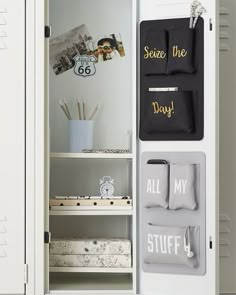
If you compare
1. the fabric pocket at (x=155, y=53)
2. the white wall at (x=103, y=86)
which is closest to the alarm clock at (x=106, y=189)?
the white wall at (x=103, y=86)

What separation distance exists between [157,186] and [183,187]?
0.33ft

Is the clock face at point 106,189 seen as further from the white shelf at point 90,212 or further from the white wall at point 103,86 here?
the white wall at point 103,86

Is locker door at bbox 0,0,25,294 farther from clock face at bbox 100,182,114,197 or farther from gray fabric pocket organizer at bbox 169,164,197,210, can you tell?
gray fabric pocket organizer at bbox 169,164,197,210

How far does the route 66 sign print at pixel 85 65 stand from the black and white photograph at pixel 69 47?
0.02 metres

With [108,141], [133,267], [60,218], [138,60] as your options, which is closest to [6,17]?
[138,60]

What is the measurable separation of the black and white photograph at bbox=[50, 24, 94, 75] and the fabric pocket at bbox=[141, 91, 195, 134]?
0.52 metres

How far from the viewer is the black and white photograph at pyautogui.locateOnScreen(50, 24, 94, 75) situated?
260cm

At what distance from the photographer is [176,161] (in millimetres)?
2230

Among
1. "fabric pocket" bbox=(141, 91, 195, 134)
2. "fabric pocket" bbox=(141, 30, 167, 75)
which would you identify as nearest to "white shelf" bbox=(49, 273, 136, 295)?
"fabric pocket" bbox=(141, 91, 195, 134)

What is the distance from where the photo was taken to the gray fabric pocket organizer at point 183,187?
219 cm

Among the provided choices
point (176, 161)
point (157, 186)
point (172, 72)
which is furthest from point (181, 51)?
point (157, 186)

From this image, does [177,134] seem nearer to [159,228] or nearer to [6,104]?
[159,228]

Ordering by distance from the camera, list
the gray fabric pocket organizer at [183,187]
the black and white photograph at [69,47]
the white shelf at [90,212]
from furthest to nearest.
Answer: the black and white photograph at [69,47]
the white shelf at [90,212]
the gray fabric pocket organizer at [183,187]

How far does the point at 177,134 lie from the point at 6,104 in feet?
2.22
